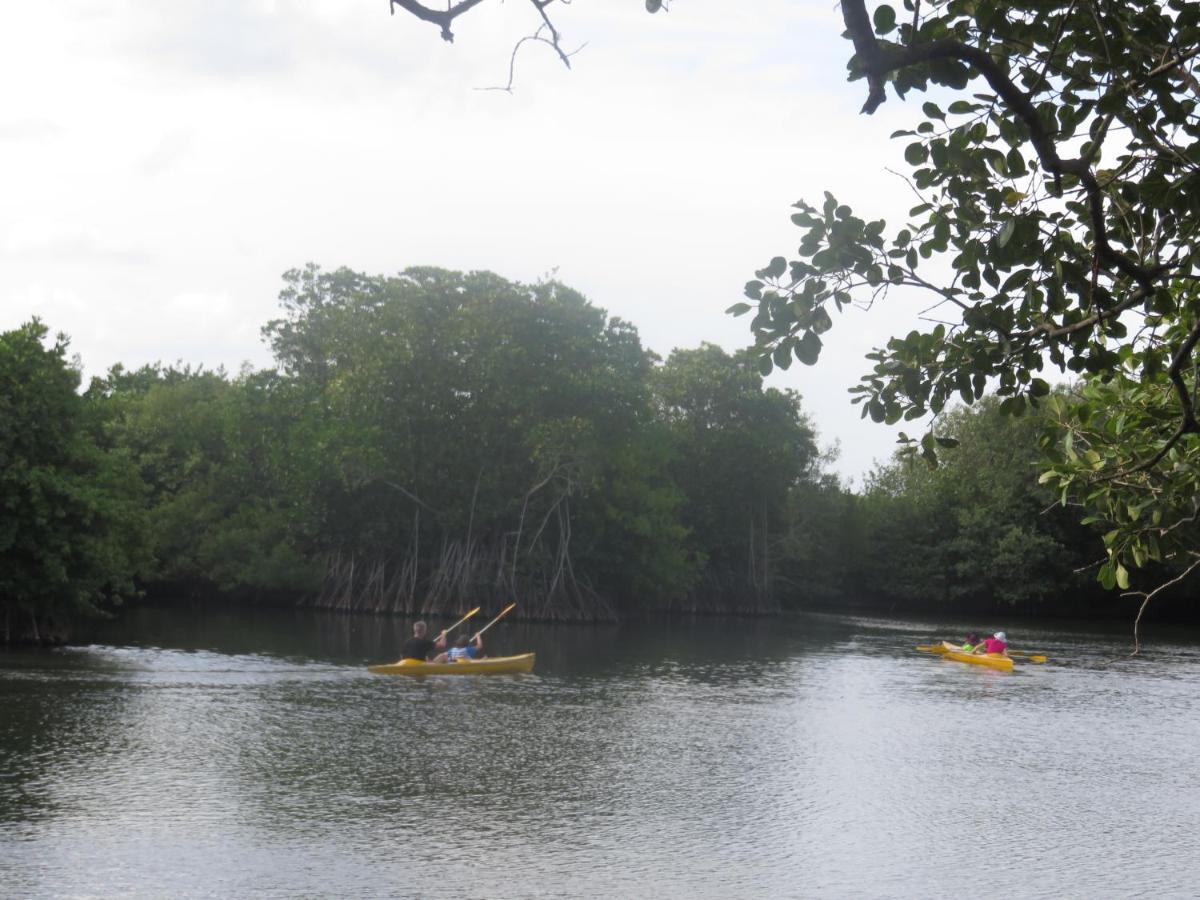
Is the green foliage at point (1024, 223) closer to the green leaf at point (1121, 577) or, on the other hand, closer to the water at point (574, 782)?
the green leaf at point (1121, 577)

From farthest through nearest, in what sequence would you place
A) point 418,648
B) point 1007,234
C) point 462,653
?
1. point 462,653
2. point 418,648
3. point 1007,234

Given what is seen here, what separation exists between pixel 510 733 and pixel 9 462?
1307 centimetres

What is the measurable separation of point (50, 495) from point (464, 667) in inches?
357

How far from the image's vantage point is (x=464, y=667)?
2670 cm

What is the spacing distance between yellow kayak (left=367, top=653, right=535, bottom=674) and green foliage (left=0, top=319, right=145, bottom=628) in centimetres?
624

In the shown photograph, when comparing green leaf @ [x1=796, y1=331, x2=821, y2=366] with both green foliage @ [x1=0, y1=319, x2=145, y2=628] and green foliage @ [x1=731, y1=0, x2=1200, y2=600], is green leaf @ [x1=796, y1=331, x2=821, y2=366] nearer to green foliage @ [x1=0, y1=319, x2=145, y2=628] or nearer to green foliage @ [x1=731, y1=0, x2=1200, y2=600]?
green foliage @ [x1=731, y1=0, x2=1200, y2=600]

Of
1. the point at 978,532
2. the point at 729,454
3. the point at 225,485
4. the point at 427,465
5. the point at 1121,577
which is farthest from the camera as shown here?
the point at 978,532

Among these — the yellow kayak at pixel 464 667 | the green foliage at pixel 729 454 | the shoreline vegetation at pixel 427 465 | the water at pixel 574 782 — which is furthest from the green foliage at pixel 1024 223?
the green foliage at pixel 729 454

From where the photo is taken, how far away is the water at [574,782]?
36.7ft

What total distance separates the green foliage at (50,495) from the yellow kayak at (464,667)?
624cm

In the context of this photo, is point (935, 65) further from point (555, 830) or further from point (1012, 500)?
point (1012, 500)

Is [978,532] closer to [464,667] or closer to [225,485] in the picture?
[225,485]

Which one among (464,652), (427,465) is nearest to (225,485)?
(427,465)

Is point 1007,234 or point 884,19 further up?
point 884,19
